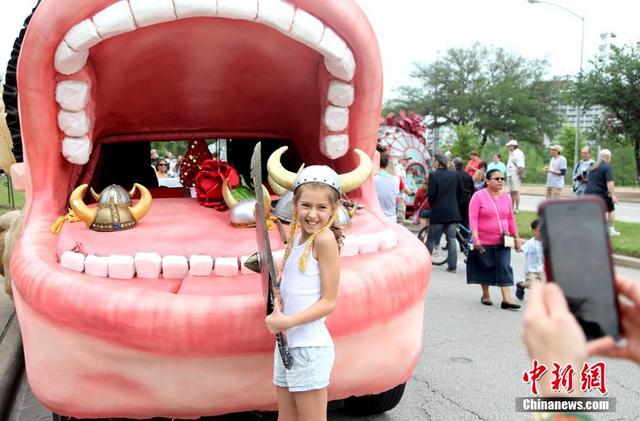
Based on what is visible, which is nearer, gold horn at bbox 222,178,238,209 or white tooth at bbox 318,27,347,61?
white tooth at bbox 318,27,347,61

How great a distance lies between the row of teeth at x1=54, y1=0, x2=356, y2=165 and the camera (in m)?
2.28

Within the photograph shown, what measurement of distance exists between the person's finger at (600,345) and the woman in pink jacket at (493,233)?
4.55 m

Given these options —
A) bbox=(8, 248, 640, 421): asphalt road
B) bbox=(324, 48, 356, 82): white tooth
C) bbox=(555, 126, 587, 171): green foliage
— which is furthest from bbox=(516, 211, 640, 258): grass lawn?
bbox=(555, 126, 587, 171): green foliage

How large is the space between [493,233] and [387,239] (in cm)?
300

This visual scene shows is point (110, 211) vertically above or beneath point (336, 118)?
beneath

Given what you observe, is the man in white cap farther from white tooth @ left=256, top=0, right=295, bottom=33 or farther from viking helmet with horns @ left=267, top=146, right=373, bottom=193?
white tooth @ left=256, top=0, right=295, bottom=33

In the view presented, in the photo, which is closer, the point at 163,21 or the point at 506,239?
the point at 163,21

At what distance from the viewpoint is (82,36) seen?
2342 mm

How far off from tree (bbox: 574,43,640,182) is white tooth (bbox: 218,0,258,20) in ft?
79.8

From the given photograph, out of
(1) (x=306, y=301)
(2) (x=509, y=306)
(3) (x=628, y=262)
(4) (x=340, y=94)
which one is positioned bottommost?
(3) (x=628, y=262)

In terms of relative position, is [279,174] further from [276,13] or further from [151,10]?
[151,10]

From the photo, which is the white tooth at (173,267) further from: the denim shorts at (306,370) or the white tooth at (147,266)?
the denim shorts at (306,370)

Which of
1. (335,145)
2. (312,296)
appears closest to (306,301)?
(312,296)

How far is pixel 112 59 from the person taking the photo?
2.79 meters
